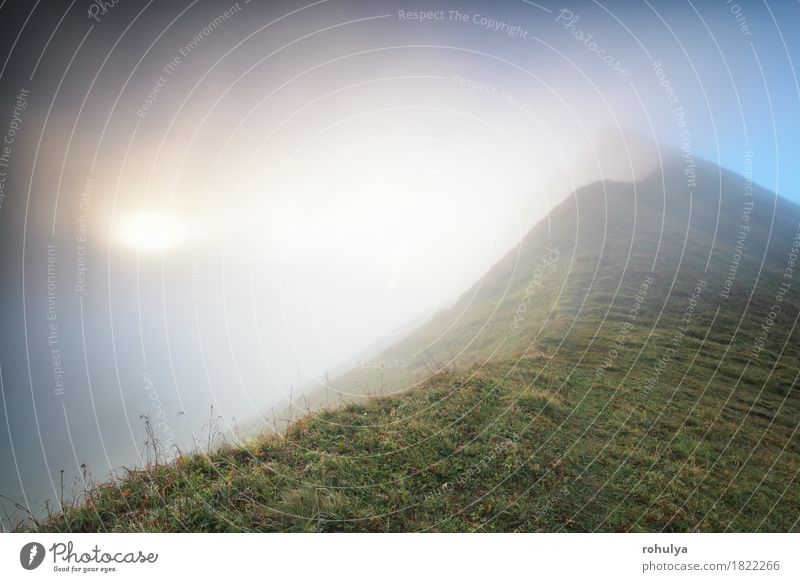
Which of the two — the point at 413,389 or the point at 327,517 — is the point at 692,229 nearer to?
the point at 413,389

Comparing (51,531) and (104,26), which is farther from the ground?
(104,26)

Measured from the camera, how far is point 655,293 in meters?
13.8

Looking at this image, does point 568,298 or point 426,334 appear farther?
point 426,334

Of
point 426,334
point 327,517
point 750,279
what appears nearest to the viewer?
point 327,517
